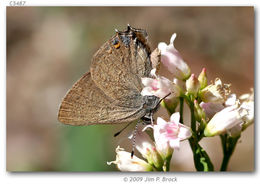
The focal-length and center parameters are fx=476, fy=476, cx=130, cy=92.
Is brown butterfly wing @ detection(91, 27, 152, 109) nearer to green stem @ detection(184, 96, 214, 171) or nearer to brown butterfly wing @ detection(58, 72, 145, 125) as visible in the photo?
brown butterfly wing @ detection(58, 72, 145, 125)

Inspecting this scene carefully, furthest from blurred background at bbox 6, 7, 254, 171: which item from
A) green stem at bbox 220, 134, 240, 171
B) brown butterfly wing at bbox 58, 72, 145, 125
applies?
green stem at bbox 220, 134, 240, 171

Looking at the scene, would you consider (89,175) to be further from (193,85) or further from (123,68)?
(193,85)

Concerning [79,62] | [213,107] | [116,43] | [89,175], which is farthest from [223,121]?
[79,62]

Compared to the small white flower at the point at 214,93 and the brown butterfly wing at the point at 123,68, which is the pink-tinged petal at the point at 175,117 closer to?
the small white flower at the point at 214,93

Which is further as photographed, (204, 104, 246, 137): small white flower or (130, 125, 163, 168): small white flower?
(130, 125, 163, 168): small white flower

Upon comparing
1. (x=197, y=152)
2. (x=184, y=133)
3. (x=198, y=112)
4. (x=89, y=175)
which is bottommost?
(x=89, y=175)

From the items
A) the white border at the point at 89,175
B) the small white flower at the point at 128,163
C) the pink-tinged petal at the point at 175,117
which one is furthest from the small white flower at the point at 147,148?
the white border at the point at 89,175

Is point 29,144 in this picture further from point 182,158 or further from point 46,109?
point 182,158
